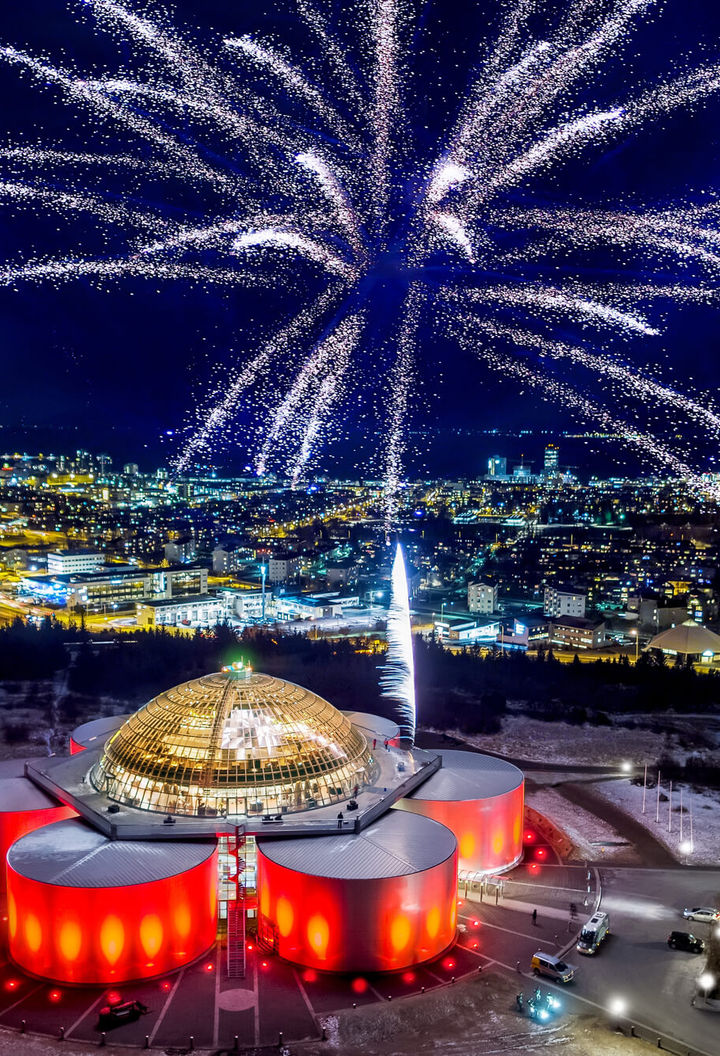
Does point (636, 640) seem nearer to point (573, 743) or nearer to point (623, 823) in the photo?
point (573, 743)

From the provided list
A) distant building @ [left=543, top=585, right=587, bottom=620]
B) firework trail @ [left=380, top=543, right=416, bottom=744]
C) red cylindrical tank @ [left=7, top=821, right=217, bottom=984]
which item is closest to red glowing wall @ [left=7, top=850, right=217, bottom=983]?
red cylindrical tank @ [left=7, top=821, right=217, bottom=984]

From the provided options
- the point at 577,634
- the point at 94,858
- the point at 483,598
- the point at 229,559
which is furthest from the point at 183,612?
the point at 94,858

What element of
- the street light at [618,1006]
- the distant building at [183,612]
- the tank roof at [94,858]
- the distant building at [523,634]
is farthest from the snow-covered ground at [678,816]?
the distant building at [183,612]

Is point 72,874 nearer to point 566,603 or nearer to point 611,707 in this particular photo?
point 611,707

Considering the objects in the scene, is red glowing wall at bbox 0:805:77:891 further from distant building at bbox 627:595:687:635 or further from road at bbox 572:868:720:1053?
distant building at bbox 627:595:687:635

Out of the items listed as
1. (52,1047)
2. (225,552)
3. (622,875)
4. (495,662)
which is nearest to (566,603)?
(495,662)
